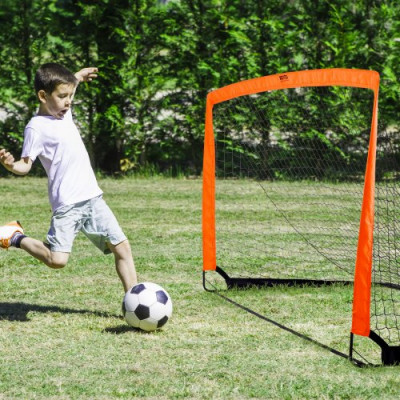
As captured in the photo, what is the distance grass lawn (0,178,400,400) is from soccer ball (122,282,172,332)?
7 cm

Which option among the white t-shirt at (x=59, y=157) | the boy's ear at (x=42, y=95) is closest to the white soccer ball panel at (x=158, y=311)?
the white t-shirt at (x=59, y=157)

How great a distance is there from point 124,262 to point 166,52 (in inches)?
344

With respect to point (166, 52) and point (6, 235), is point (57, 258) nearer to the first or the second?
point (6, 235)

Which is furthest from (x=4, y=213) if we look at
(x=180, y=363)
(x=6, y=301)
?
(x=180, y=363)

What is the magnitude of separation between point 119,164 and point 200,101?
188 cm

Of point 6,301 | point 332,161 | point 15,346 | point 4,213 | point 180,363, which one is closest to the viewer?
point 180,363

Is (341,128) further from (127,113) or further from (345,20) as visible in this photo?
(127,113)

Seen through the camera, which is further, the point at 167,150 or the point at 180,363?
the point at 167,150

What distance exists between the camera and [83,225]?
5203 mm

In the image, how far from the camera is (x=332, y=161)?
1065 cm

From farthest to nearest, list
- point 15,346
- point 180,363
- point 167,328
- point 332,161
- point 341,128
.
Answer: point 341,128 < point 332,161 < point 167,328 < point 15,346 < point 180,363

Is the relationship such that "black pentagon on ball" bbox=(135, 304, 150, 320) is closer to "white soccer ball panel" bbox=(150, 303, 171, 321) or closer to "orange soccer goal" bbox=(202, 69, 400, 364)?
"white soccer ball panel" bbox=(150, 303, 171, 321)

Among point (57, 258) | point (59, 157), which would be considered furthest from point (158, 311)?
point (59, 157)

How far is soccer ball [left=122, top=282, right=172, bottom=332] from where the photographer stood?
4.82 m
